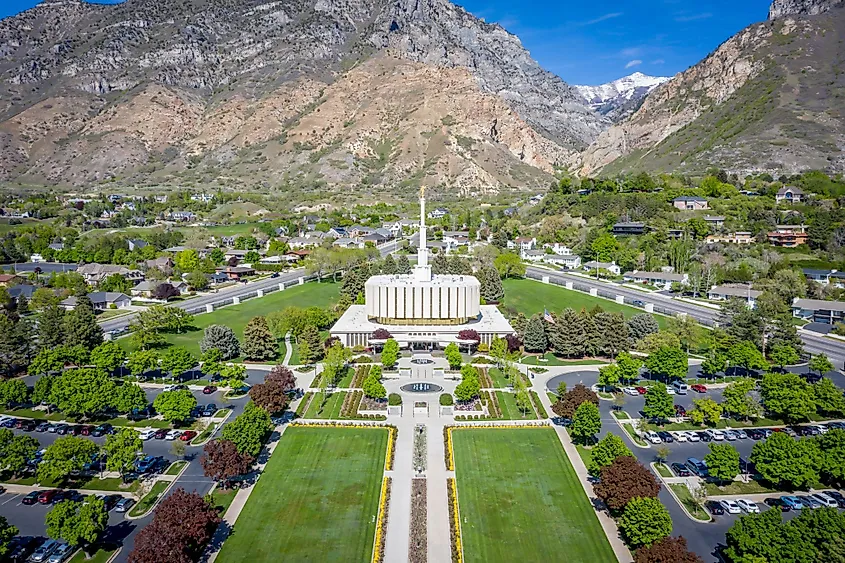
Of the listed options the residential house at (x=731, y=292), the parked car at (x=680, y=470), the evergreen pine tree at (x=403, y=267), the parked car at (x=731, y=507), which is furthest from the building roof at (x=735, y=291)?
the parked car at (x=731, y=507)

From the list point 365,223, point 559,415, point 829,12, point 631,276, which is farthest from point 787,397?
point 829,12

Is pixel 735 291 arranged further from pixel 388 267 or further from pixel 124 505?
pixel 124 505

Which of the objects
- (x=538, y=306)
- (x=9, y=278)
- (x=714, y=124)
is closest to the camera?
(x=538, y=306)

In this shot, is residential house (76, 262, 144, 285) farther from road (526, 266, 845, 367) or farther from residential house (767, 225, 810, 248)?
residential house (767, 225, 810, 248)

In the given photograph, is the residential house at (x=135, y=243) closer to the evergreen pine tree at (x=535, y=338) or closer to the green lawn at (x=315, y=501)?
the evergreen pine tree at (x=535, y=338)

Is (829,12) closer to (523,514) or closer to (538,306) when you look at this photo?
(538,306)

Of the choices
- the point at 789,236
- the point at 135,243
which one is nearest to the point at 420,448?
the point at 789,236
